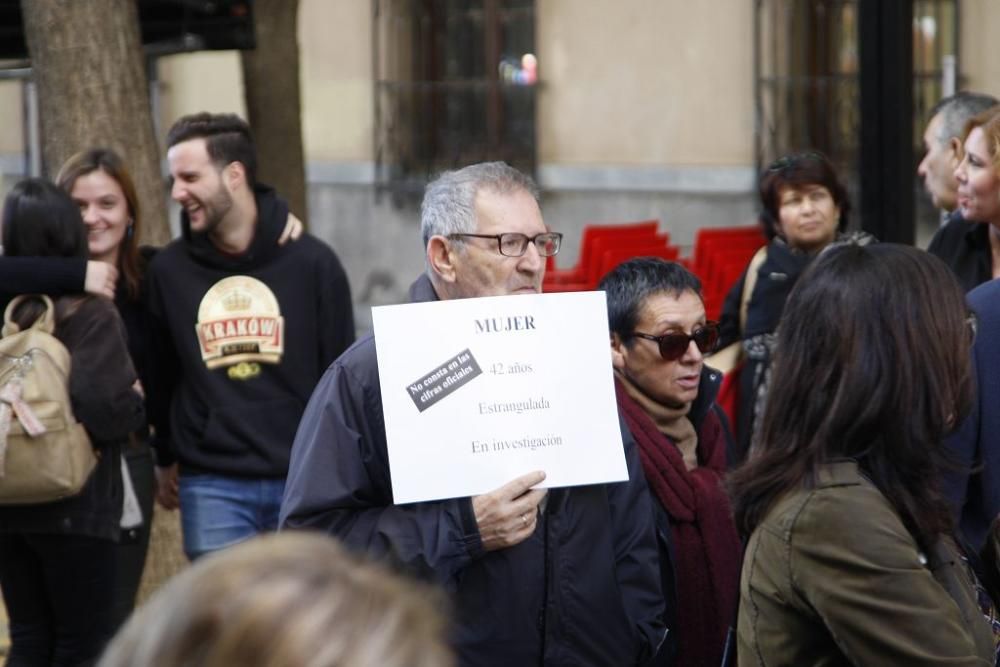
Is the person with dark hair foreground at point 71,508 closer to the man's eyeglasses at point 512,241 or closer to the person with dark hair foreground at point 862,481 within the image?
the man's eyeglasses at point 512,241

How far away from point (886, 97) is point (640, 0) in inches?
331

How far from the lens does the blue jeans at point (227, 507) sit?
4.77 meters

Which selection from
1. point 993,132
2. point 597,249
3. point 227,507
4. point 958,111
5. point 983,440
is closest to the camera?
point 983,440

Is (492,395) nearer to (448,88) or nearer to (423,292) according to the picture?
(423,292)

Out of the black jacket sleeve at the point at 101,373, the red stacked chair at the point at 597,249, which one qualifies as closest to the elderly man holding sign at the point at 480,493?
the black jacket sleeve at the point at 101,373

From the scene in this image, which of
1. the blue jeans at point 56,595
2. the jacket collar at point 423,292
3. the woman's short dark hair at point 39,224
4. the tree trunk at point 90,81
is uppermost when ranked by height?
the tree trunk at point 90,81

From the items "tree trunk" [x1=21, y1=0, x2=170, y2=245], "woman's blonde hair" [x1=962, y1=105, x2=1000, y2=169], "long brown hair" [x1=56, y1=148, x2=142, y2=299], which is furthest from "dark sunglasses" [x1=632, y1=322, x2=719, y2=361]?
"tree trunk" [x1=21, y1=0, x2=170, y2=245]

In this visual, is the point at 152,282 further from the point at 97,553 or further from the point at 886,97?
the point at 886,97

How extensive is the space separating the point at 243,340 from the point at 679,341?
5.10ft

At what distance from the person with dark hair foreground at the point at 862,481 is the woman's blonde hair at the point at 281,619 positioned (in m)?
1.14

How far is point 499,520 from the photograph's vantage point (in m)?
2.90

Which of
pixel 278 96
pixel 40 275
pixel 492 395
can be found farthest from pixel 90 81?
pixel 492 395

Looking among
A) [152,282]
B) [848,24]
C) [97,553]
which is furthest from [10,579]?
[848,24]

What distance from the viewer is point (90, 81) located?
6035 millimetres
